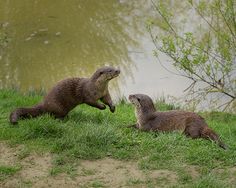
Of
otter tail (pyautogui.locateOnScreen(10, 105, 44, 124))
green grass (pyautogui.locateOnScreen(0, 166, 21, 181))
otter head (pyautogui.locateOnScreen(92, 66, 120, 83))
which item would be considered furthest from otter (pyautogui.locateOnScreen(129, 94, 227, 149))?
green grass (pyautogui.locateOnScreen(0, 166, 21, 181))

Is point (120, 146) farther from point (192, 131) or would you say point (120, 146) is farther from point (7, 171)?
point (7, 171)

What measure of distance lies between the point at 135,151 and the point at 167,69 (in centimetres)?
489

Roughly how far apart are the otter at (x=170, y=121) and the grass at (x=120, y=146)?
0.42 ft

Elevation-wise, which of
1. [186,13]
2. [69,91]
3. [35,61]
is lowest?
[69,91]

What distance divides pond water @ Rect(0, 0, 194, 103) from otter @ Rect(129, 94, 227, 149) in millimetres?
2877

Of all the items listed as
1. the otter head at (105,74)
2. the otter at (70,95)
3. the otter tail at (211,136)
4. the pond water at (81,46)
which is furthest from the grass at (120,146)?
the pond water at (81,46)

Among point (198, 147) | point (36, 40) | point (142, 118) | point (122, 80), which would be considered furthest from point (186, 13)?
point (198, 147)

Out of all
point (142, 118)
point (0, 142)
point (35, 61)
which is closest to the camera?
point (0, 142)

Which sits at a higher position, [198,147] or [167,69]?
[167,69]

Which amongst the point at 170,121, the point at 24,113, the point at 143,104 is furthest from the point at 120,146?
the point at 24,113

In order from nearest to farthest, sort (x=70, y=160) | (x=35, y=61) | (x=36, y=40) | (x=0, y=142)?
(x=70, y=160) < (x=0, y=142) < (x=35, y=61) < (x=36, y=40)

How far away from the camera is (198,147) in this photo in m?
5.46

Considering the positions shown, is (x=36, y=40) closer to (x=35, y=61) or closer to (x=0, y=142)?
(x=35, y=61)

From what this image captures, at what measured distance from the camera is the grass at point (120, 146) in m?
5.06
